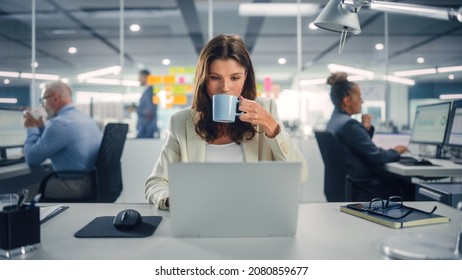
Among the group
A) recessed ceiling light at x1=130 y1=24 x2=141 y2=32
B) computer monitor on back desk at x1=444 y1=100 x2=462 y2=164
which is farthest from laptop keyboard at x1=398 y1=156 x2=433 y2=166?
recessed ceiling light at x1=130 y1=24 x2=141 y2=32

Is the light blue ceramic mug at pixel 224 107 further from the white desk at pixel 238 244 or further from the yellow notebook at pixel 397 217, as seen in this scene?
the yellow notebook at pixel 397 217

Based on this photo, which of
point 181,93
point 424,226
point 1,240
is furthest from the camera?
point 181,93

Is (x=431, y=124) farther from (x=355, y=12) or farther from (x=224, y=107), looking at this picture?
(x=224, y=107)

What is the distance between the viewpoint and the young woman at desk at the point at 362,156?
7.46 feet

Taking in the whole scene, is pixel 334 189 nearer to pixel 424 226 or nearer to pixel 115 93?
pixel 424 226

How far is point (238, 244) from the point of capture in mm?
781

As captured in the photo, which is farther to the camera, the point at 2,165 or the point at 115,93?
the point at 115,93

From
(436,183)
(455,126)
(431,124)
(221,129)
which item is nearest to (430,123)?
(431,124)

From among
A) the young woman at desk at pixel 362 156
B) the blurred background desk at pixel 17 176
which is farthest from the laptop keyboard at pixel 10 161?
the young woman at desk at pixel 362 156

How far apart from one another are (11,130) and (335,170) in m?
2.17

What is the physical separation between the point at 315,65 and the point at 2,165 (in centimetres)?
431

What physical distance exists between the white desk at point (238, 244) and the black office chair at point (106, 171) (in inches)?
56.6

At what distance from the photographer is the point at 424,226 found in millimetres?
913
